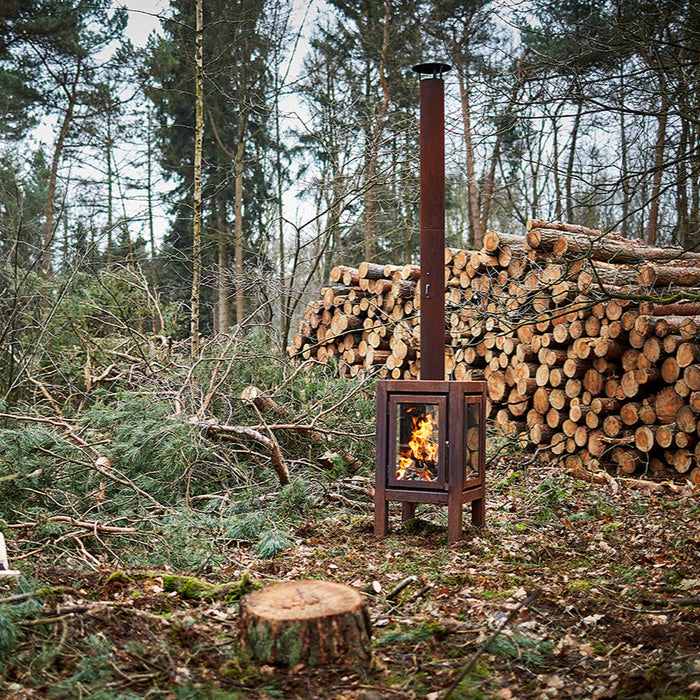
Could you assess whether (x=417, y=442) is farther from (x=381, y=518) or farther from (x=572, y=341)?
(x=572, y=341)

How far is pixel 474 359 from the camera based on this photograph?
29.2ft

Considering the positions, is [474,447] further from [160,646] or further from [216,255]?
[216,255]

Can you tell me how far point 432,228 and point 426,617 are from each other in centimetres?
267

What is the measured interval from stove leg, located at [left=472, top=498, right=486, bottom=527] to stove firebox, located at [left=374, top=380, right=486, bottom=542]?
0.15 meters

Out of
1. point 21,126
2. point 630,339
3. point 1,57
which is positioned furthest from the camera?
point 21,126

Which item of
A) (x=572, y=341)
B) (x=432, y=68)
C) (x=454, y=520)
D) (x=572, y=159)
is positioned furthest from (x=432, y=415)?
(x=572, y=159)

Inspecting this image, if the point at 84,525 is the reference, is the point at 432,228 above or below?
above

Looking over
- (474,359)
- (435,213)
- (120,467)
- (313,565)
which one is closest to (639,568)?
(313,565)

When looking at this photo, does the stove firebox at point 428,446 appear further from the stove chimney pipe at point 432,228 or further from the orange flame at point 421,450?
the stove chimney pipe at point 432,228

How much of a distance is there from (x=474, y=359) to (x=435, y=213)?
4055mm

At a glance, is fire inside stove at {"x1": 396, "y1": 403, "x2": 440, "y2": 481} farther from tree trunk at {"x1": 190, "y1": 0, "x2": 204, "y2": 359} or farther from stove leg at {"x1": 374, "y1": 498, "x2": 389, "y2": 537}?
tree trunk at {"x1": 190, "y1": 0, "x2": 204, "y2": 359}

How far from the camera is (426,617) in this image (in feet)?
11.4

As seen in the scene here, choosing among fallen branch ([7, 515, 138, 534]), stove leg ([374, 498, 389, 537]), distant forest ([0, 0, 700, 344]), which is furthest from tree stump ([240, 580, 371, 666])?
distant forest ([0, 0, 700, 344])

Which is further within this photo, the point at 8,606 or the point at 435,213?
the point at 435,213
